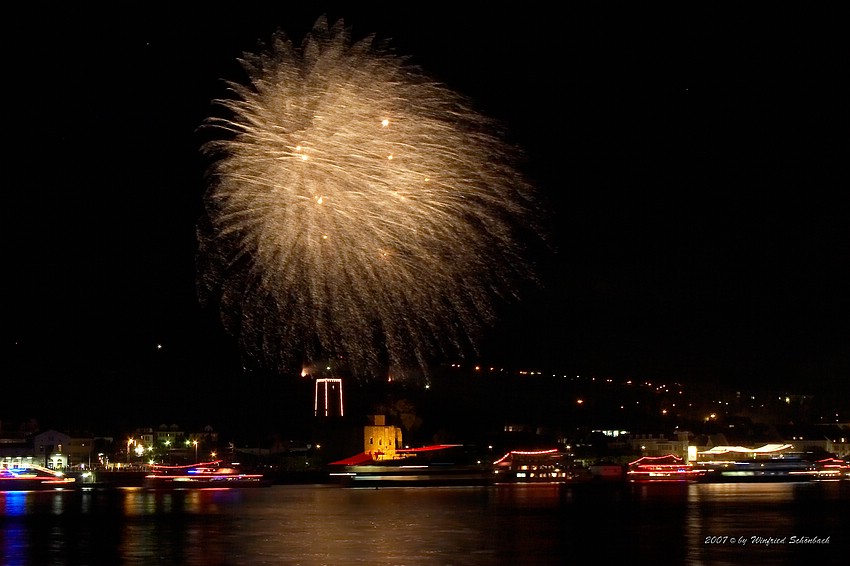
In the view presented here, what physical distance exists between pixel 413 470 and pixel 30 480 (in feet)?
80.1

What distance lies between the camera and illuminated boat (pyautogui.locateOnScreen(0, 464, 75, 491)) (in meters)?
58.6

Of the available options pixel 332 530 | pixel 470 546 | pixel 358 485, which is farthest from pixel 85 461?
pixel 470 546

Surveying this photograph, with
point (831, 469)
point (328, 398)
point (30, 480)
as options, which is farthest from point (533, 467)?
point (30, 480)

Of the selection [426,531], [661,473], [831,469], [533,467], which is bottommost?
[831,469]

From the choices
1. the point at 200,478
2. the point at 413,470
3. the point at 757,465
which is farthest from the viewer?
the point at 757,465

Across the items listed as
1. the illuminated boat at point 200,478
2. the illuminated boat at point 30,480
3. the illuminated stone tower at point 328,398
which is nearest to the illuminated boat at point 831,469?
the illuminated stone tower at point 328,398

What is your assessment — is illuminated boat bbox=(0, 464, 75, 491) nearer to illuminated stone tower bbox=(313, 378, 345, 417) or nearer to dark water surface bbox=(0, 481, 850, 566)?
dark water surface bbox=(0, 481, 850, 566)

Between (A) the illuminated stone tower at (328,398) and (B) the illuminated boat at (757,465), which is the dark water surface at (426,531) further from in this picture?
(A) the illuminated stone tower at (328,398)

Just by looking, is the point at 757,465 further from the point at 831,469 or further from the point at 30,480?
the point at 30,480

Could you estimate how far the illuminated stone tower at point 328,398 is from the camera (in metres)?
82.1

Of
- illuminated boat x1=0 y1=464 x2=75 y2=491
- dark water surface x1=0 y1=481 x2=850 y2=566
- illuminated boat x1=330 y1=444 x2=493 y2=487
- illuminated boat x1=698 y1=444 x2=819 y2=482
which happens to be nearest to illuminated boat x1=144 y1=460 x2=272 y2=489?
illuminated boat x1=0 y1=464 x2=75 y2=491

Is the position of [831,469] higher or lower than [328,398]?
lower

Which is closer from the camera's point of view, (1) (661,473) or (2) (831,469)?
(1) (661,473)

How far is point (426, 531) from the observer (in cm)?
2689
